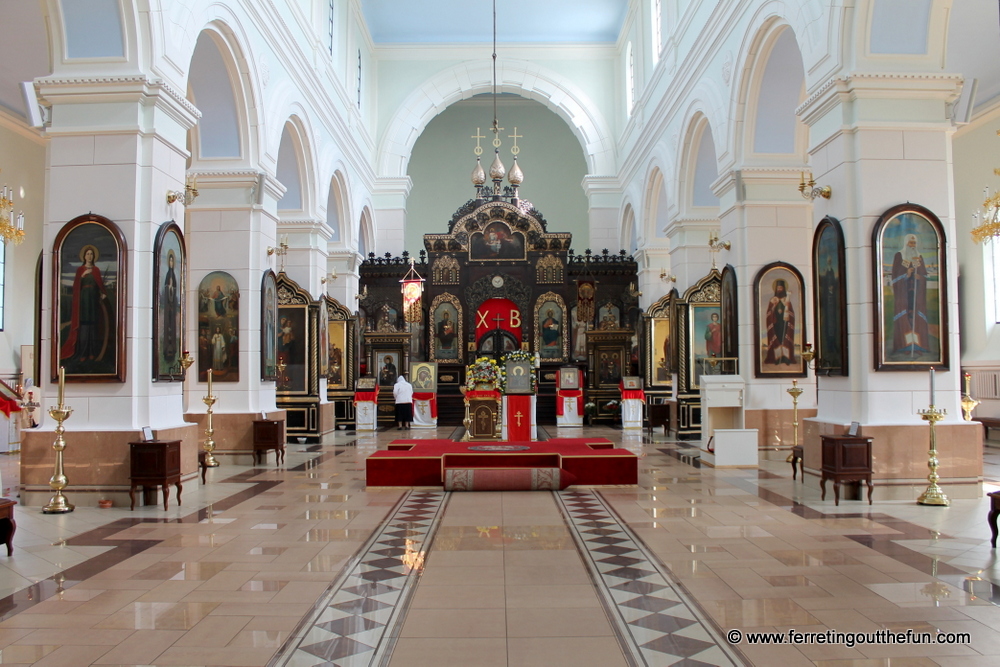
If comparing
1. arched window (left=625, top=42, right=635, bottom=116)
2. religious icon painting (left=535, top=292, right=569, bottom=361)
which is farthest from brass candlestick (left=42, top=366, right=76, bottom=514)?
arched window (left=625, top=42, right=635, bottom=116)

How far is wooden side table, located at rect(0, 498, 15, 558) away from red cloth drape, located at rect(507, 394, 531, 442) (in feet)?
32.5

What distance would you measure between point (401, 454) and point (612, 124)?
19373mm

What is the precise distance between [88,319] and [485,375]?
23.4 feet

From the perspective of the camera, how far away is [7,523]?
607 cm

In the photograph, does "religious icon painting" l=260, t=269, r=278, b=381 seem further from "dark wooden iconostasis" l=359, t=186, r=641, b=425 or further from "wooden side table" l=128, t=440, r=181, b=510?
"dark wooden iconostasis" l=359, t=186, r=641, b=425

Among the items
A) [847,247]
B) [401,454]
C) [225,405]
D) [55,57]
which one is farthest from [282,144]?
[847,247]

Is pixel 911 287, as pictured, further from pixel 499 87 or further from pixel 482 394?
pixel 499 87

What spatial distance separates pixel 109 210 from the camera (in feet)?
27.7

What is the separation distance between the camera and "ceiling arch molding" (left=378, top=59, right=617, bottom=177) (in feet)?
86.6

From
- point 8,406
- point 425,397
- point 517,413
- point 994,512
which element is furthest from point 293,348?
point 994,512

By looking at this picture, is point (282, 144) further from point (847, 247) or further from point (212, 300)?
point (847, 247)

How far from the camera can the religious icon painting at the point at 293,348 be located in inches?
609

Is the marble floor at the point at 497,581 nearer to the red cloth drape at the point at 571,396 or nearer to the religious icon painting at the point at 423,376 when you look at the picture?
the red cloth drape at the point at 571,396

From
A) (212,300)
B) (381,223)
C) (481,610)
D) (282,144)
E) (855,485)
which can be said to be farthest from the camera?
(381,223)
